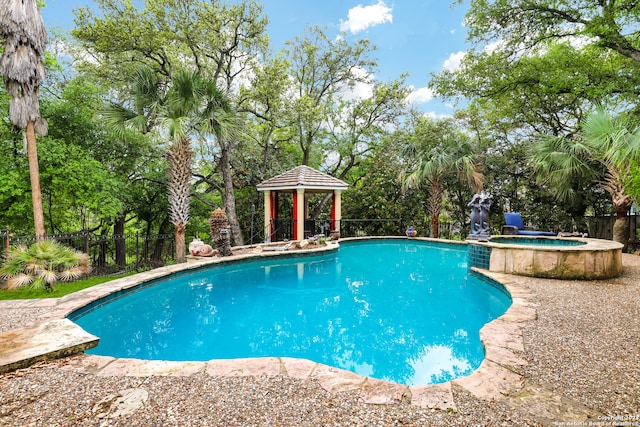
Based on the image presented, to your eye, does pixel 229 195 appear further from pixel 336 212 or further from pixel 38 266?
pixel 38 266

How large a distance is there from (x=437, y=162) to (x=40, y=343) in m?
13.4

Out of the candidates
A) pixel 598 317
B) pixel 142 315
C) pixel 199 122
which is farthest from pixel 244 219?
pixel 598 317

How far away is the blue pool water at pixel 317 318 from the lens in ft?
12.1

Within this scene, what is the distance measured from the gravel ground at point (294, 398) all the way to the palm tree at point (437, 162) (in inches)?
422

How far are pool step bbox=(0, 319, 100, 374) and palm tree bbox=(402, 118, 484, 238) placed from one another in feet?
41.8

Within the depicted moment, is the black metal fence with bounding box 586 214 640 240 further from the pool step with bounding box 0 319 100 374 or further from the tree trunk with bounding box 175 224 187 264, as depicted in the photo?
the pool step with bounding box 0 319 100 374

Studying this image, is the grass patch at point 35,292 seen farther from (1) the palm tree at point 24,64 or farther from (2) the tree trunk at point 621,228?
(2) the tree trunk at point 621,228

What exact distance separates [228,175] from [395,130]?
9335 mm

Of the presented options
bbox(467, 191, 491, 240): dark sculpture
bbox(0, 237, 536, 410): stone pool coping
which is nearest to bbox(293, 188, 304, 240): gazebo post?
bbox(467, 191, 491, 240): dark sculpture

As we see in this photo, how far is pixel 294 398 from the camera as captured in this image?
2293 millimetres

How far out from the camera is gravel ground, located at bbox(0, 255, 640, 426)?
79.8 inches

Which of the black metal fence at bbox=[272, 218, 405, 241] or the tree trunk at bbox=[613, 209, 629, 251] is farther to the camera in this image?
the black metal fence at bbox=[272, 218, 405, 241]

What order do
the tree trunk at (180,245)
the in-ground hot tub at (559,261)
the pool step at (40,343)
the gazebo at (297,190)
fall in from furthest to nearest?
the gazebo at (297,190)
the tree trunk at (180,245)
the in-ground hot tub at (559,261)
the pool step at (40,343)

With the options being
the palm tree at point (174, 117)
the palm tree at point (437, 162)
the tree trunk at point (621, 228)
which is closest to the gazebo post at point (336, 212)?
the palm tree at point (437, 162)
